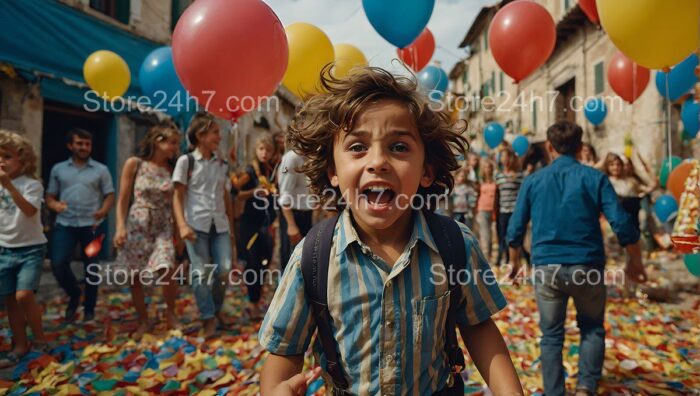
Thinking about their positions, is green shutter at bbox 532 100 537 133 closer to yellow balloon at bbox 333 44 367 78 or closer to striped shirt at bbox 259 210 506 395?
yellow balloon at bbox 333 44 367 78

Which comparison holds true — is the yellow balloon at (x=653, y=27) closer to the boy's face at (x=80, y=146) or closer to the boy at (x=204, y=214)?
the boy at (x=204, y=214)

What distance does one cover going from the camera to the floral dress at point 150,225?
174 inches

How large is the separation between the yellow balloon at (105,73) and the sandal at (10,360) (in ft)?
13.4

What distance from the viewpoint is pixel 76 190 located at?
505cm

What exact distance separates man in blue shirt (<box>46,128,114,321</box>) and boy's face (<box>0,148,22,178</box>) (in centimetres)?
105

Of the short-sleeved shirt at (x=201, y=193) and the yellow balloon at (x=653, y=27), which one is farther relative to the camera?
the short-sleeved shirt at (x=201, y=193)

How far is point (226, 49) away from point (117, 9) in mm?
7172

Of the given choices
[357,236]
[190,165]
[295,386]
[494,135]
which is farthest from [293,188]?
[494,135]

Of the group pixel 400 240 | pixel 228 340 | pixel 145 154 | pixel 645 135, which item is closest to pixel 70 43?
pixel 145 154

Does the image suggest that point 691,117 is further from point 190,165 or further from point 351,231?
point 351,231

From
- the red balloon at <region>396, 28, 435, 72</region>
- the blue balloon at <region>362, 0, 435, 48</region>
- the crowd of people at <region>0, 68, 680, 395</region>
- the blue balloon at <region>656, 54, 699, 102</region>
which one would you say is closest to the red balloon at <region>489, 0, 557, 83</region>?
the blue balloon at <region>362, 0, 435, 48</region>

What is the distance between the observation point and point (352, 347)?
141 cm

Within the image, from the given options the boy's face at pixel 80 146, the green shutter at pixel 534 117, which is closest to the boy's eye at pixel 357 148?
the boy's face at pixel 80 146

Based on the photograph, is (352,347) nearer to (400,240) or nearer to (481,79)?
(400,240)
